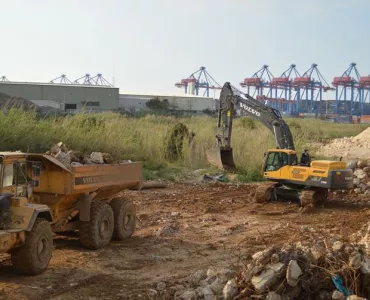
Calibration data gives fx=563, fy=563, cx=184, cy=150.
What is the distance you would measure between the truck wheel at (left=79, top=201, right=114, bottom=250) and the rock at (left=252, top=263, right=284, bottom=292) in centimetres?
399

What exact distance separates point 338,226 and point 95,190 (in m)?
5.69

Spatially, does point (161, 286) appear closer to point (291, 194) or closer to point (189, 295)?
point (189, 295)

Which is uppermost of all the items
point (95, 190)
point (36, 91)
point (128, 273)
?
point (36, 91)

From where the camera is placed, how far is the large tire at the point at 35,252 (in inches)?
292

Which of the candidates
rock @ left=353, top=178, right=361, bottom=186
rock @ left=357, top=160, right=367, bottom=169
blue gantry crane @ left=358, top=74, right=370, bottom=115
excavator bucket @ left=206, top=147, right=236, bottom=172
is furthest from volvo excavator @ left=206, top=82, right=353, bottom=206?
blue gantry crane @ left=358, top=74, right=370, bottom=115

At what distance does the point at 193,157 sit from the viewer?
2258 centimetres

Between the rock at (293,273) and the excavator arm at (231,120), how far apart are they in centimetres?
1117

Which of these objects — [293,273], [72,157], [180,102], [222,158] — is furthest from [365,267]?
[180,102]

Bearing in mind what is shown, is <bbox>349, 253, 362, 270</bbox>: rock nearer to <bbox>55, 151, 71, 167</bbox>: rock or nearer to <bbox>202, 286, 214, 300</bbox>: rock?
<bbox>202, 286, 214, 300</bbox>: rock

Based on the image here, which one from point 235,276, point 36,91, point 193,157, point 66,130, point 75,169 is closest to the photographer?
point 235,276

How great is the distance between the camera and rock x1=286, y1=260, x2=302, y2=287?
5.84 m

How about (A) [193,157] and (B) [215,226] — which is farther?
(A) [193,157]

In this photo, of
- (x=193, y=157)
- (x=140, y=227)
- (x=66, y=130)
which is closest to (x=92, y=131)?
(x=66, y=130)

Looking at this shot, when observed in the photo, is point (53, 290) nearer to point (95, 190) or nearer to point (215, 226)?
point (95, 190)
